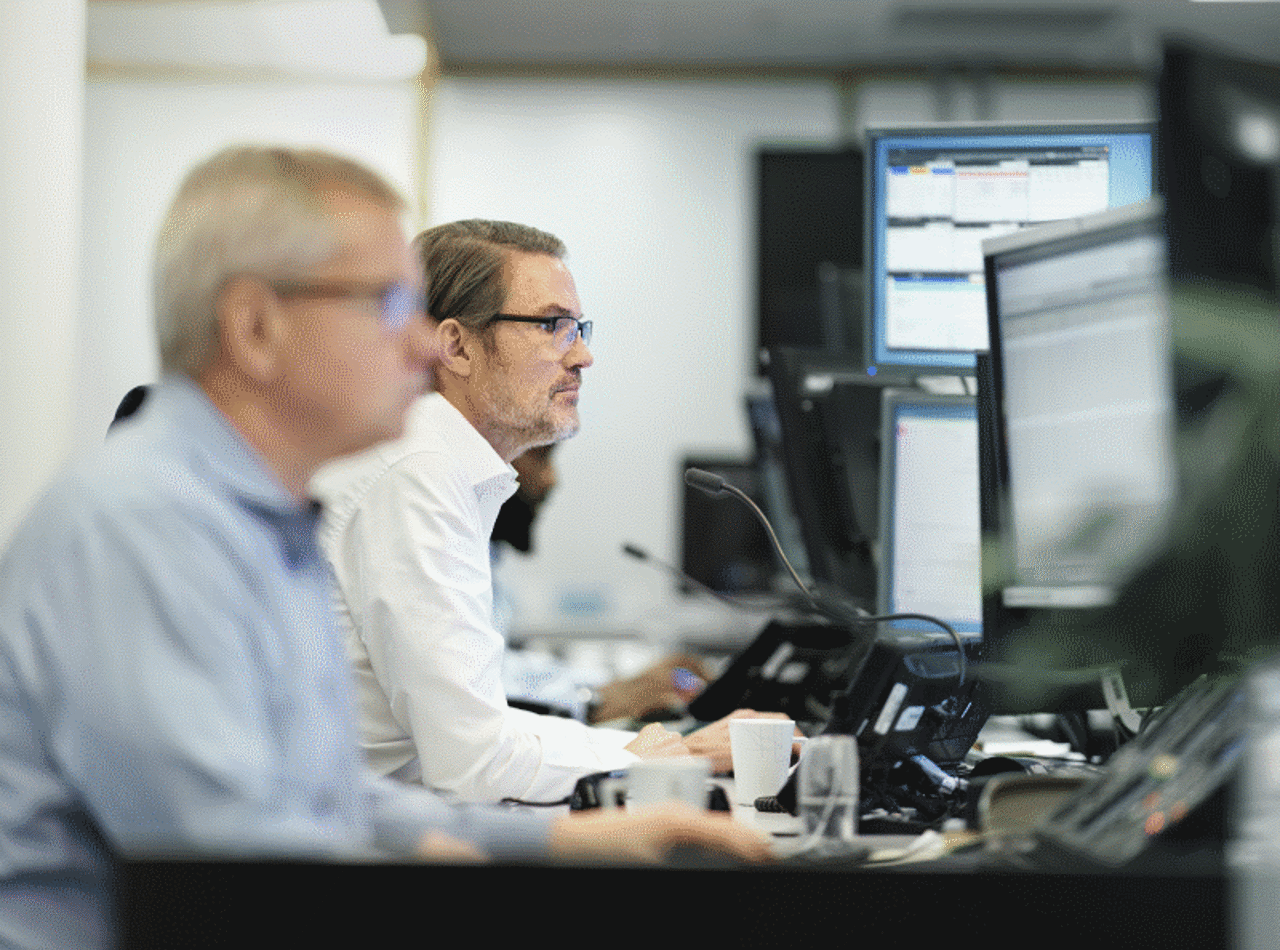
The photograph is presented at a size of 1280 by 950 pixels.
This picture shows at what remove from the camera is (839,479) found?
6.97 ft

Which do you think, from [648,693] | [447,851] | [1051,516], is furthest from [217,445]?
[648,693]

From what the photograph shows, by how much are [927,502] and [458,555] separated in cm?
76

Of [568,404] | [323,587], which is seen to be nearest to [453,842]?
[323,587]

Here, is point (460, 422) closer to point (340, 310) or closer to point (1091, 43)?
point (340, 310)

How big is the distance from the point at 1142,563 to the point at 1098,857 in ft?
0.72

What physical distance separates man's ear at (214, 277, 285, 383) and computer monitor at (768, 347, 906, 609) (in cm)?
140

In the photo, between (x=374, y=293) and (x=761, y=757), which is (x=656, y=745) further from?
(x=374, y=293)

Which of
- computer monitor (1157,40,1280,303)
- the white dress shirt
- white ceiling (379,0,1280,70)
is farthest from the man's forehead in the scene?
white ceiling (379,0,1280,70)

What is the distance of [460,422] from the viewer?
1700mm

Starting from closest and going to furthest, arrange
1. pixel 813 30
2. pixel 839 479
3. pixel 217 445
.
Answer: pixel 217 445 → pixel 839 479 → pixel 813 30

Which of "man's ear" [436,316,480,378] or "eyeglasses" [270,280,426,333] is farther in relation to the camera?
"man's ear" [436,316,480,378]

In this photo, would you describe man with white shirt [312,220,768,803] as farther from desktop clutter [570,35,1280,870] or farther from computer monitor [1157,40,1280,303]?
computer monitor [1157,40,1280,303]

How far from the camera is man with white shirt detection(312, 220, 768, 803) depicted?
1417mm

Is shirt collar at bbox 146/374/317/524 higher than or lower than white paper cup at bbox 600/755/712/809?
higher
